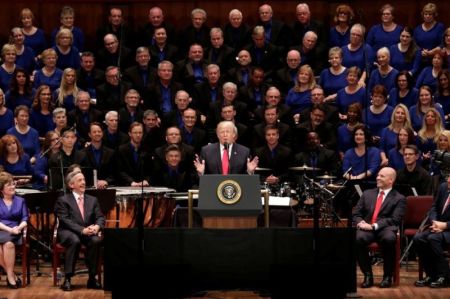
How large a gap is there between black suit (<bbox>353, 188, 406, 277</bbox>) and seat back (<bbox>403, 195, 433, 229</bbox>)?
0.99 ft

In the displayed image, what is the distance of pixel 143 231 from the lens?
8695 millimetres

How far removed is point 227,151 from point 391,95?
11.9 ft

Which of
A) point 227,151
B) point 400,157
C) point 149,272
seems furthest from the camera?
point 400,157

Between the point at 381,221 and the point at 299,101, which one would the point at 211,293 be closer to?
the point at 381,221

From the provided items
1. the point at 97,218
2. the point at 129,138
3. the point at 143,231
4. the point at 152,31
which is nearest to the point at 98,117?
the point at 129,138

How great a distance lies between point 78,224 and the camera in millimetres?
10234

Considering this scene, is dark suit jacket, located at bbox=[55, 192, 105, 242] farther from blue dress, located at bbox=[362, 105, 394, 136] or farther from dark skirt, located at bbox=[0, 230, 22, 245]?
blue dress, located at bbox=[362, 105, 394, 136]

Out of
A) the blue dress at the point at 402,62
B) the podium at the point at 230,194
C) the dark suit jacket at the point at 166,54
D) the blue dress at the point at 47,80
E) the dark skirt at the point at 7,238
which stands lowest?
the dark skirt at the point at 7,238

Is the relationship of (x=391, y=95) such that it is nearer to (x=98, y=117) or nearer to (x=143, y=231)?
(x=98, y=117)

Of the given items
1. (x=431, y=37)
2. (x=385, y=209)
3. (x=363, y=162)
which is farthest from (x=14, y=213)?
(x=431, y=37)

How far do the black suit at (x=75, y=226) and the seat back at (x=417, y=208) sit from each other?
2952mm

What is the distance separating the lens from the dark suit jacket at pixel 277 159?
12211mm

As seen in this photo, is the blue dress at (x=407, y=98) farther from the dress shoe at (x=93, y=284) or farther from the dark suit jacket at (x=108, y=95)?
the dress shoe at (x=93, y=284)

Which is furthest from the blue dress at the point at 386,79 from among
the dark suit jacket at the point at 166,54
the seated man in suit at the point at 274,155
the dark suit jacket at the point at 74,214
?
the dark suit jacket at the point at 74,214
